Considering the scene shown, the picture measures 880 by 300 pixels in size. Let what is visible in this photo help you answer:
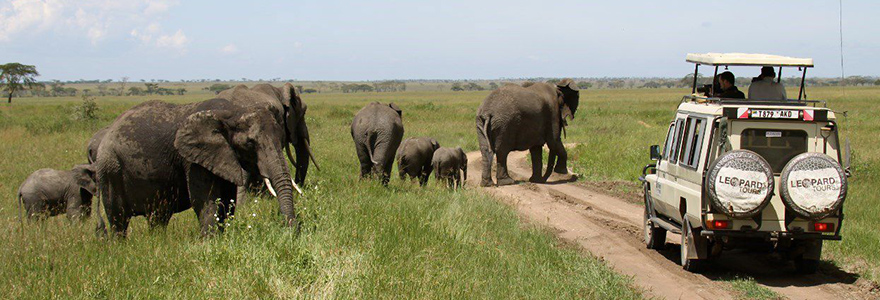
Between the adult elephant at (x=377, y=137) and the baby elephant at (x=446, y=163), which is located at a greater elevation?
the adult elephant at (x=377, y=137)

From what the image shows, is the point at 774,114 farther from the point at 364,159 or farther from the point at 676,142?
the point at 364,159

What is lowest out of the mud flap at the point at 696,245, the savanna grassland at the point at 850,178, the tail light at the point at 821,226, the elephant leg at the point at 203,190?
the savanna grassland at the point at 850,178

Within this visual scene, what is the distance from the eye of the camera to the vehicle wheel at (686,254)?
29.9 ft

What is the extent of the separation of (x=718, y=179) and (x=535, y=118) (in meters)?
10.2

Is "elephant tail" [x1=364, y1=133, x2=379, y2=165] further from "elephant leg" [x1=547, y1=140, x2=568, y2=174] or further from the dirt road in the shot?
"elephant leg" [x1=547, y1=140, x2=568, y2=174]

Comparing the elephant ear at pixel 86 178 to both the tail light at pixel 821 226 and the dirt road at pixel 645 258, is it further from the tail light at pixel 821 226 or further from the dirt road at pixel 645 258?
the tail light at pixel 821 226

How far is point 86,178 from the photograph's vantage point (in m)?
12.0

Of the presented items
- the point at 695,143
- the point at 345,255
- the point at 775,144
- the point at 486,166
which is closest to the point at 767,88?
the point at 695,143

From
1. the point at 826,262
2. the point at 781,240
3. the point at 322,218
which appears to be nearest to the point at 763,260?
the point at 826,262

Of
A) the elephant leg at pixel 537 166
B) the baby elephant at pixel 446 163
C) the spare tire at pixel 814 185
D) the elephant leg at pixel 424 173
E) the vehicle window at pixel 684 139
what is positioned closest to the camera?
the spare tire at pixel 814 185

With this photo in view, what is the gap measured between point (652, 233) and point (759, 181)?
275 centimetres

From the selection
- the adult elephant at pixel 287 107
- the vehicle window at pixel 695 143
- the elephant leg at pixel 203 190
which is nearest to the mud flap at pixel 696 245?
the vehicle window at pixel 695 143

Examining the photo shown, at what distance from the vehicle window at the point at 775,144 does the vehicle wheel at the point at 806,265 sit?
1144mm

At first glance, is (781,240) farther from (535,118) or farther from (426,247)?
(535,118)
